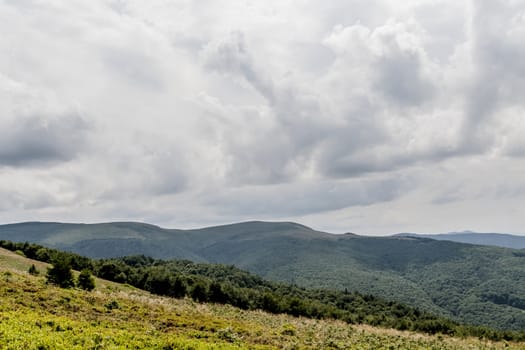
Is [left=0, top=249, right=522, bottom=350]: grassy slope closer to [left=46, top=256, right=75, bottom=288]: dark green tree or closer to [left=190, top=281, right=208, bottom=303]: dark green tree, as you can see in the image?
[left=46, top=256, right=75, bottom=288]: dark green tree

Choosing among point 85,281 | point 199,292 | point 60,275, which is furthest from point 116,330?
point 199,292

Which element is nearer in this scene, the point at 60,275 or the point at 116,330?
the point at 116,330

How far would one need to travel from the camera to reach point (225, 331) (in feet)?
95.7

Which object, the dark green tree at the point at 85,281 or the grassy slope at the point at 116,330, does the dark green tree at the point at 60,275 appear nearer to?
the dark green tree at the point at 85,281

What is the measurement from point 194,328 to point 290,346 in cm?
709

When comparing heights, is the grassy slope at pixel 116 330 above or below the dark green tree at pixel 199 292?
above

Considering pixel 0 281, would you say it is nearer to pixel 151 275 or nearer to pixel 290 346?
pixel 290 346

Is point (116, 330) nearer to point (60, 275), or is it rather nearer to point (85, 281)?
point (60, 275)

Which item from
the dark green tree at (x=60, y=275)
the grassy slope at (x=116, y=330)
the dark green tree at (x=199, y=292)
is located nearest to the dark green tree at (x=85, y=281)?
the dark green tree at (x=60, y=275)

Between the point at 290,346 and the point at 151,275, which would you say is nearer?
the point at 290,346

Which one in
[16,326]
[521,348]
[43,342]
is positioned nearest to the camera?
[43,342]

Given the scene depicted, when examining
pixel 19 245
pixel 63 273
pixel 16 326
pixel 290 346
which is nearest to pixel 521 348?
pixel 290 346

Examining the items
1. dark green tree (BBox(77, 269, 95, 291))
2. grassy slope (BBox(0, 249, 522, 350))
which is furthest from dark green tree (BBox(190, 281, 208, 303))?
grassy slope (BBox(0, 249, 522, 350))

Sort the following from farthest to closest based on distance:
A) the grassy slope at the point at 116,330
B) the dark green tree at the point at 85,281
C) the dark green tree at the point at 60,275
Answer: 1. the dark green tree at the point at 85,281
2. the dark green tree at the point at 60,275
3. the grassy slope at the point at 116,330
